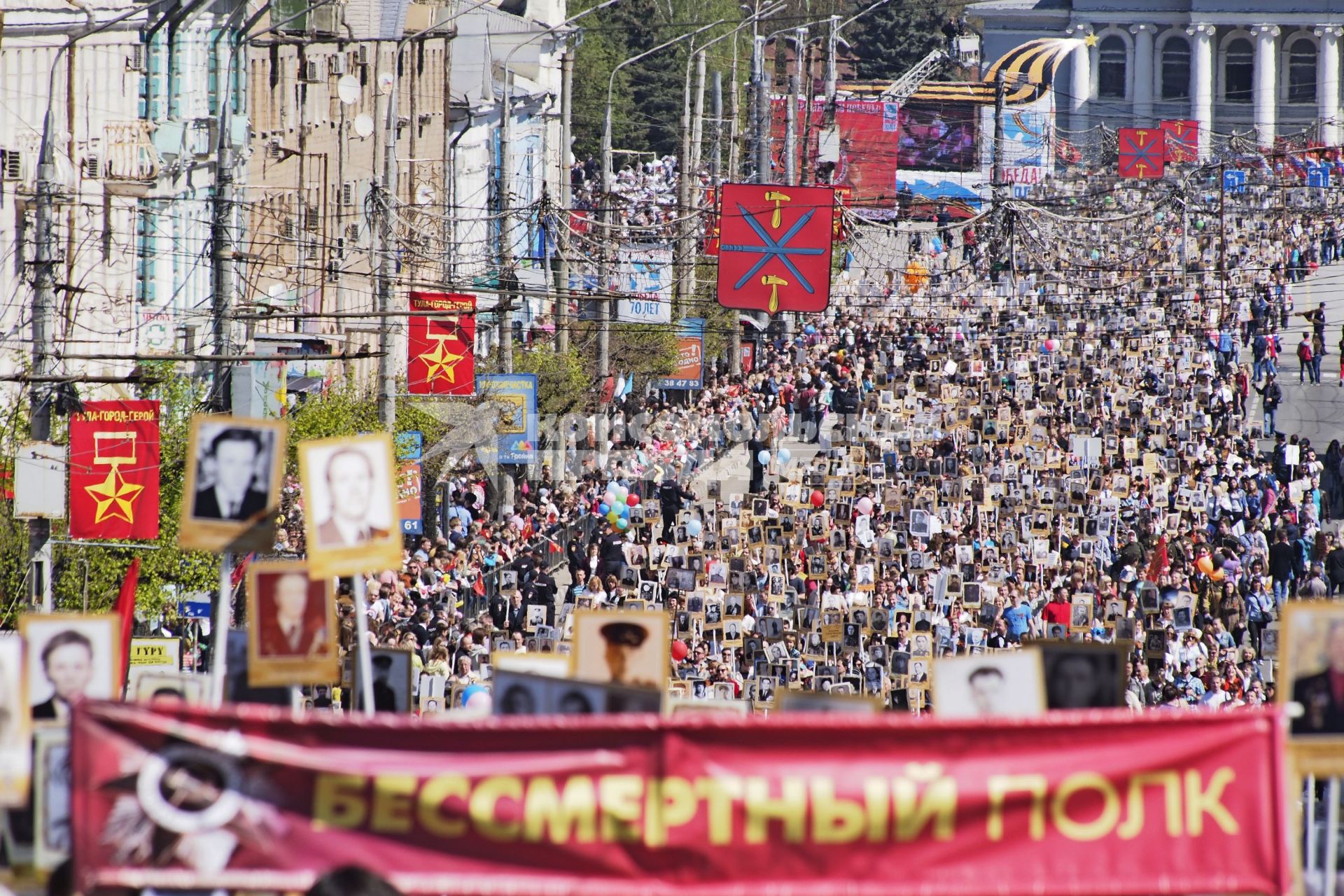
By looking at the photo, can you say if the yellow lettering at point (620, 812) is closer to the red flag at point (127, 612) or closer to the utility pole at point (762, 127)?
the red flag at point (127, 612)

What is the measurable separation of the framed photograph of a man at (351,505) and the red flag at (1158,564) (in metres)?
15.3

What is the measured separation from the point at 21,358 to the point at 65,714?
1952 cm

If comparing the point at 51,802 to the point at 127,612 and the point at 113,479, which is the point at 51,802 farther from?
the point at 113,479

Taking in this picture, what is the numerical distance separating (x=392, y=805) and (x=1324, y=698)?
11.6ft

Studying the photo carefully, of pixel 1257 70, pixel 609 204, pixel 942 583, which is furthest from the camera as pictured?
pixel 1257 70

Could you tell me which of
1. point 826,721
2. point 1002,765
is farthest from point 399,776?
point 1002,765

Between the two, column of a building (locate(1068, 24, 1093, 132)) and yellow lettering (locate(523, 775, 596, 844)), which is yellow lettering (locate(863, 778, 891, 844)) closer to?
yellow lettering (locate(523, 775, 596, 844))

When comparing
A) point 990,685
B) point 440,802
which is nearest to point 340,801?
point 440,802

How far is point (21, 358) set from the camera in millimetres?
27750

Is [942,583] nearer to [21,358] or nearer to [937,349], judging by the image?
[21,358]

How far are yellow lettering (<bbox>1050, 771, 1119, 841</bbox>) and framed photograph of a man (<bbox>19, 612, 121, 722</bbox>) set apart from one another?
12.6 ft

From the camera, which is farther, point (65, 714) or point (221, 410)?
point (221, 410)

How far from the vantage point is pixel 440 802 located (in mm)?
7531

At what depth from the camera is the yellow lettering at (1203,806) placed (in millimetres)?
7676
